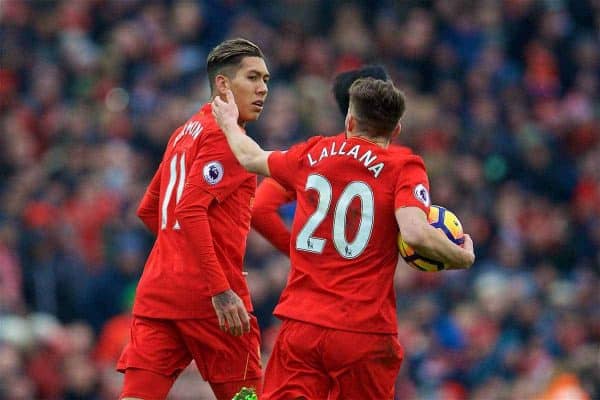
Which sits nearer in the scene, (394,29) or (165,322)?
(165,322)

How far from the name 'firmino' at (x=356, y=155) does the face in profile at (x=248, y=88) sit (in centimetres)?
83

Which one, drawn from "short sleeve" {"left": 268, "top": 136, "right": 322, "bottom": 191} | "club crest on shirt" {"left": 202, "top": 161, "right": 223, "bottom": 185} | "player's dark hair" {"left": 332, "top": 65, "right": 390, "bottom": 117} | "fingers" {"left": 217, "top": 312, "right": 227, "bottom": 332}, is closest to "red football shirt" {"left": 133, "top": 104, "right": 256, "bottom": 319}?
"club crest on shirt" {"left": 202, "top": 161, "right": 223, "bottom": 185}

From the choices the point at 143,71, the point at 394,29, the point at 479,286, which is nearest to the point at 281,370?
the point at 479,286

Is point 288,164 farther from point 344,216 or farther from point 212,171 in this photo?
point 212,171

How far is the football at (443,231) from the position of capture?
7156mm

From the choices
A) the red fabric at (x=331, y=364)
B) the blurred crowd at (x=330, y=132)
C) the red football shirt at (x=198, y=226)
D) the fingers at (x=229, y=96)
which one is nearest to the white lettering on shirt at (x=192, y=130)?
the red football shirt at (x=198, y=226)

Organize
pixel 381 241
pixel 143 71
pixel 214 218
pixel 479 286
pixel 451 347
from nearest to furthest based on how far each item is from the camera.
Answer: pixel 381 241, pixel 214 218, pixel 451 347, pixel 479 286, pixel 143 71

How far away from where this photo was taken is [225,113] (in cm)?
757

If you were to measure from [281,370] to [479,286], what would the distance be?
26.2 feet

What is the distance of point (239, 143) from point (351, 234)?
0.74 metres

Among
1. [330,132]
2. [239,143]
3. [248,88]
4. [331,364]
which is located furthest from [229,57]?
[330,132]

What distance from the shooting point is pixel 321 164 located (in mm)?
7211

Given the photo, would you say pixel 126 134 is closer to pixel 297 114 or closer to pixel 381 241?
pixel 297 114

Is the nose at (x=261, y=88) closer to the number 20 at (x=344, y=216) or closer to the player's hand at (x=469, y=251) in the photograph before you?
the number 20 at (x=344, y=216)
